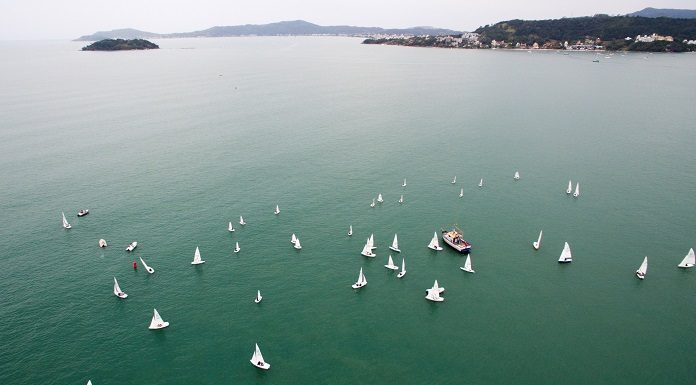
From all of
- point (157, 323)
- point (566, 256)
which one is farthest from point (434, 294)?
point (157, 323)

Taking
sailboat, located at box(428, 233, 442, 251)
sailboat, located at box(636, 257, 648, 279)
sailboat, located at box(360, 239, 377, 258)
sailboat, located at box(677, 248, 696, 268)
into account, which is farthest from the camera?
sailboat, located at box(428, 233, 442, 251)

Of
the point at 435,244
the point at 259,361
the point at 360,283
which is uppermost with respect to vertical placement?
the point at 435,244

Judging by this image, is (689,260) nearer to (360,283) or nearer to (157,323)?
(360,283)

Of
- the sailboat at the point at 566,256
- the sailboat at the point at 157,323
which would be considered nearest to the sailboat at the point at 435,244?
the sailboat at the point at 566,256

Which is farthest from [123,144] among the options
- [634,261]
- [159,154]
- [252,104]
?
[634,261]

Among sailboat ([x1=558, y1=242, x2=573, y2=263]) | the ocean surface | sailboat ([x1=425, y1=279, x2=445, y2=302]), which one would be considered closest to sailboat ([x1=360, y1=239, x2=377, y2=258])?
the ocean surface

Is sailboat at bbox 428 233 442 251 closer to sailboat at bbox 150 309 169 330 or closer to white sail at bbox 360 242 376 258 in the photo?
white sail at bbox 360 242 376 258

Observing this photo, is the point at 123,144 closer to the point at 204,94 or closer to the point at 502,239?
the point at 204,94

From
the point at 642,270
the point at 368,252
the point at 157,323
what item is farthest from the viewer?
the point at 368,252
